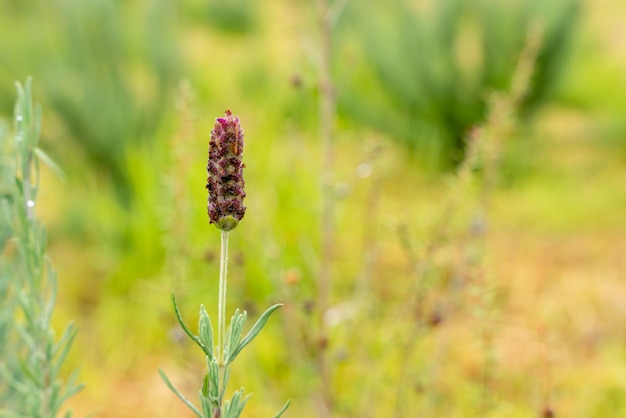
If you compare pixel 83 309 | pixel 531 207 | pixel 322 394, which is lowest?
pixel 322 394

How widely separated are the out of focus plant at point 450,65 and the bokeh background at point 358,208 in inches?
0.5

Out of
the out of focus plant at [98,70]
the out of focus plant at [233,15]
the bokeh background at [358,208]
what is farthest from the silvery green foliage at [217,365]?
the out of focus plant at [233,15]

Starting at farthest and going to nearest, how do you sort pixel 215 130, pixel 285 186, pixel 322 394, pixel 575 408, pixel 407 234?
pixel 285 186 < pixel 575 408 < pixel 322 394 < pixel 407 234 < pixel 215 130

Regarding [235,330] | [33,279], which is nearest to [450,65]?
[33,279]

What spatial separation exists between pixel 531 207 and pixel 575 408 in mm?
1625

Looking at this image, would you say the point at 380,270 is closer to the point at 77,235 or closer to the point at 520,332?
the point at 520,332

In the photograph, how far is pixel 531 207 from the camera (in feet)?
11.6

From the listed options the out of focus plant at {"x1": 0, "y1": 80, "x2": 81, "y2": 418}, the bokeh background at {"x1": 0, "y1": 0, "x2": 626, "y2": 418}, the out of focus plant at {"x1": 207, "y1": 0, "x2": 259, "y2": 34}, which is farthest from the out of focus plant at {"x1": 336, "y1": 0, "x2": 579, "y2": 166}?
the out of focus plant at {"x1": 0, "y1": 80, "x2": 81, "y2": 418}

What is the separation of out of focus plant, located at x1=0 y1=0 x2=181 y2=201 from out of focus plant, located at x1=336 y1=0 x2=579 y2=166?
35.9 inches

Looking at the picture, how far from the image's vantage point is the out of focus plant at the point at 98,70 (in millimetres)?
3482

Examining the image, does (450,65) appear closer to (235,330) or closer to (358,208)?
(358,208)

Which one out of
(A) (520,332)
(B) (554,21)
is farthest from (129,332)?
(B) (554,21)

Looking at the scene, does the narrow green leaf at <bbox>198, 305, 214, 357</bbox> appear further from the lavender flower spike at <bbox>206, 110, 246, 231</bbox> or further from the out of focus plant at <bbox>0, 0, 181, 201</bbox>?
the out of focus plant at <bbox>0, 0, 181, 201</bbox>

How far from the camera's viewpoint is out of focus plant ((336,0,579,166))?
4.14 meters
